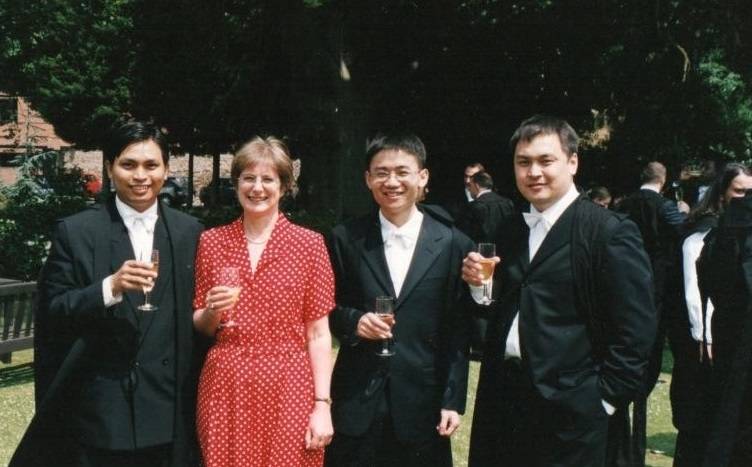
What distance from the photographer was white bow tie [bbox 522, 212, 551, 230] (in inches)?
170

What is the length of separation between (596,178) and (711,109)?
418 cm

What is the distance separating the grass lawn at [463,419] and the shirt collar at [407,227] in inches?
137

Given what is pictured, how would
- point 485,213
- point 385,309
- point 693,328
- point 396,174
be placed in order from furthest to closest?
point 485,213 < point 693,328 < point 396,174 < point 385,309

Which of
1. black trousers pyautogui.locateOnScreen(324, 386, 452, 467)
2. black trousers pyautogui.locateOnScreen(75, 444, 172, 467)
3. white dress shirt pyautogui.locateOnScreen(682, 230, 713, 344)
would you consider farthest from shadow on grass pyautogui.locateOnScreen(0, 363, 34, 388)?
white dress shirt pyautogui.locateOnScreen(682, 230, 713, 344)

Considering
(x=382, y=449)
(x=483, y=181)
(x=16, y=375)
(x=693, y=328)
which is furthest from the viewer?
(x=483, y=181)

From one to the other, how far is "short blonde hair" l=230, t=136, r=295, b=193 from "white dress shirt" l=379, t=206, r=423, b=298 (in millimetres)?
654

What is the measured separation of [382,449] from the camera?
4363 mm

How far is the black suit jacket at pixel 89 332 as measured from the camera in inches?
157

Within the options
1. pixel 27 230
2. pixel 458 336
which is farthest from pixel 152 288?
pixel 27 230

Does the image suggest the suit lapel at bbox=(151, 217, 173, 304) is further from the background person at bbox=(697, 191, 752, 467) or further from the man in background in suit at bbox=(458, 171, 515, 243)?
the man in background in suit at bbox=(458, 171, 515, 243)

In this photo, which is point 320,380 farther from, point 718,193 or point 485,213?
point 485,213

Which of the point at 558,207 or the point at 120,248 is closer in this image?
the point at 120,248

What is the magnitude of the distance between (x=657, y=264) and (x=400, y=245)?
23.1ft

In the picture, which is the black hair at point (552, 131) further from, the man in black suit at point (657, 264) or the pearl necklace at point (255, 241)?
the man in black suit at point (657, 264)
